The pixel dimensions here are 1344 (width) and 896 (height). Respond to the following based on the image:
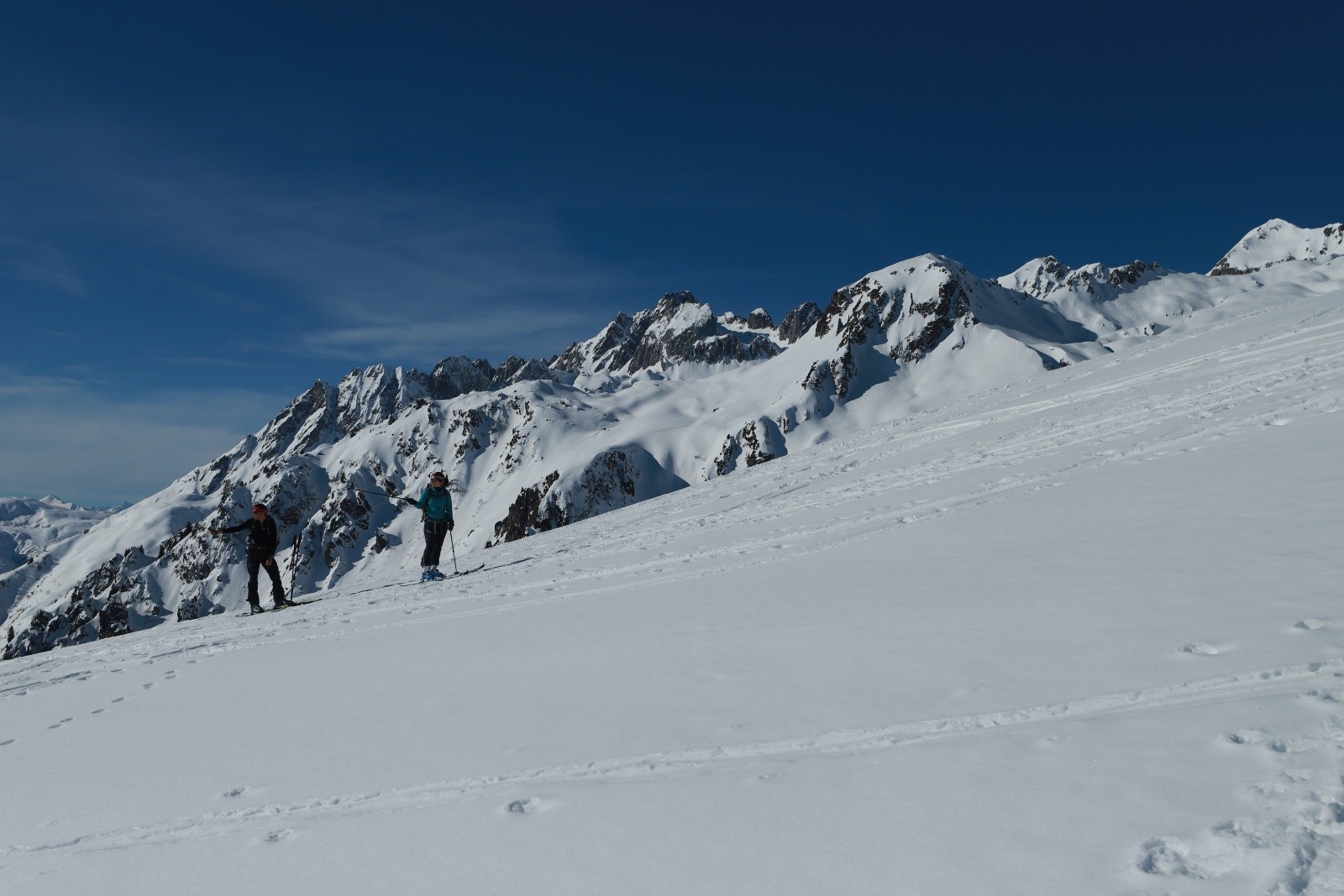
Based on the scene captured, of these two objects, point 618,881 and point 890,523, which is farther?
point 890,523

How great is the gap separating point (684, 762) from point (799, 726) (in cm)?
79

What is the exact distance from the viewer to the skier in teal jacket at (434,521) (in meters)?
16.7

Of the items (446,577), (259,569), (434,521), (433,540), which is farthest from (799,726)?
(259,569)

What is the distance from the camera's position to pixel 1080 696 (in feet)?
14.8

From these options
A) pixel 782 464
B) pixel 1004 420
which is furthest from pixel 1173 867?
pixel 782 464

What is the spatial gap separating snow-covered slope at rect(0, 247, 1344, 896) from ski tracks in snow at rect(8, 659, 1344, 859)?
0.02m

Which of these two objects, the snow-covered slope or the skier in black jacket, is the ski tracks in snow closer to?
the snow-covered slope

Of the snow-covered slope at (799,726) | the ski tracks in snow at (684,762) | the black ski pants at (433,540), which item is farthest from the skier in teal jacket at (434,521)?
the ski tracks in snow at (684,762)

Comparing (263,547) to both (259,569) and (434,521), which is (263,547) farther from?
(434,521)

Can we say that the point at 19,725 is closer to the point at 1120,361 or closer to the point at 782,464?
the point at 782,464

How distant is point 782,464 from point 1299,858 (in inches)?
852

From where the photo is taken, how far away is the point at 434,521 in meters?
17.3

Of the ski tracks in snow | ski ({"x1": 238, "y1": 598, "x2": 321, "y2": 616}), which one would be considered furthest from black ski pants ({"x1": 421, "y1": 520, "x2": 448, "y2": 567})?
the ski tracks in snow

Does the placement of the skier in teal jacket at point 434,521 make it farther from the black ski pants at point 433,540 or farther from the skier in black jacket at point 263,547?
the skier in black jacket at point 263,547
